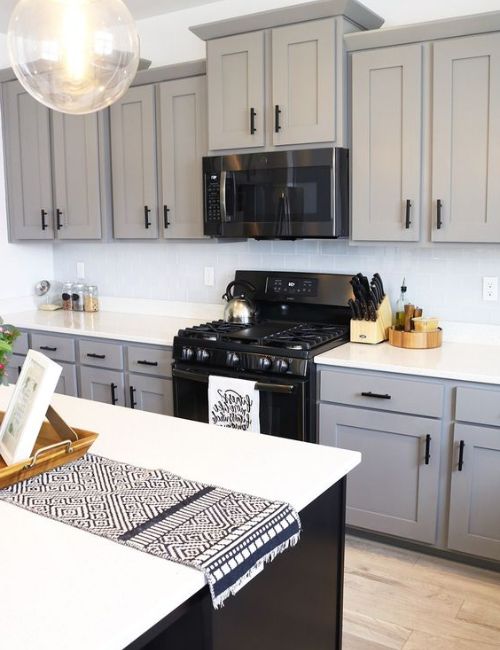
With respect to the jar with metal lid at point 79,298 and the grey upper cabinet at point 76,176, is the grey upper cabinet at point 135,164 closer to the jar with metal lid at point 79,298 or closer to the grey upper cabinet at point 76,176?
the grey upper cabinet at point 76,176

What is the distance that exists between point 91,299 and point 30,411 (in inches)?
120

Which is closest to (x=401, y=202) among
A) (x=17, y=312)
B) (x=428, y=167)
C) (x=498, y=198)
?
(x=428, y=167)

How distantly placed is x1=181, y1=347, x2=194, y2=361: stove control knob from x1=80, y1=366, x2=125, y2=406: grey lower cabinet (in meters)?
0.54

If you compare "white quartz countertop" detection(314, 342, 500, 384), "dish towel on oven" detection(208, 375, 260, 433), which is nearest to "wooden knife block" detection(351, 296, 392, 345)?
"white quartz countertop" detection(314, 342, 500, 384)

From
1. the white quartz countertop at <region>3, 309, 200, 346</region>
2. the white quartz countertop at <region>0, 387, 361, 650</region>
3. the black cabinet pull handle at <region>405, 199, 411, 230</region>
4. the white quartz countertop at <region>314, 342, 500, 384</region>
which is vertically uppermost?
the black cabinet pull handle at <region>405, 199, 411, 230</region>

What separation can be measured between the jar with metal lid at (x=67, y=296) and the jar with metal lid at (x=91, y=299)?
0.40 ft

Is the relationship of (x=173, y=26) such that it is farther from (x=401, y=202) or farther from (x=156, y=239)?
(x=401, y=202)

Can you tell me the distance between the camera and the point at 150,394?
3.78 metres

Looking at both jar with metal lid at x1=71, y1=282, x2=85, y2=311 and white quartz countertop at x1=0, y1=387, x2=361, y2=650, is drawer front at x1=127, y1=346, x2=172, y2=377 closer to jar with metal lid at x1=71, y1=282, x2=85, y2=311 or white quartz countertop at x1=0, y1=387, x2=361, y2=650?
jar with metal lid at x1=71, y1=282, x2=85, y2=311

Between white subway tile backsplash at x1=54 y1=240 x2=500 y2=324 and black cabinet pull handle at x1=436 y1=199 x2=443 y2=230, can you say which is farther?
white subway tile backsplash at x1=54 y1=240 x2=500 y2=324

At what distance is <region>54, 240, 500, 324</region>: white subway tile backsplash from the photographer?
3.40 meters

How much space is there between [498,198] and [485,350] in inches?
27.6

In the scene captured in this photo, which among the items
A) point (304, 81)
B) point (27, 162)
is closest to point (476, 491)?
point (304, 81)

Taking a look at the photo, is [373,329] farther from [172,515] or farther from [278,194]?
[172,515]
